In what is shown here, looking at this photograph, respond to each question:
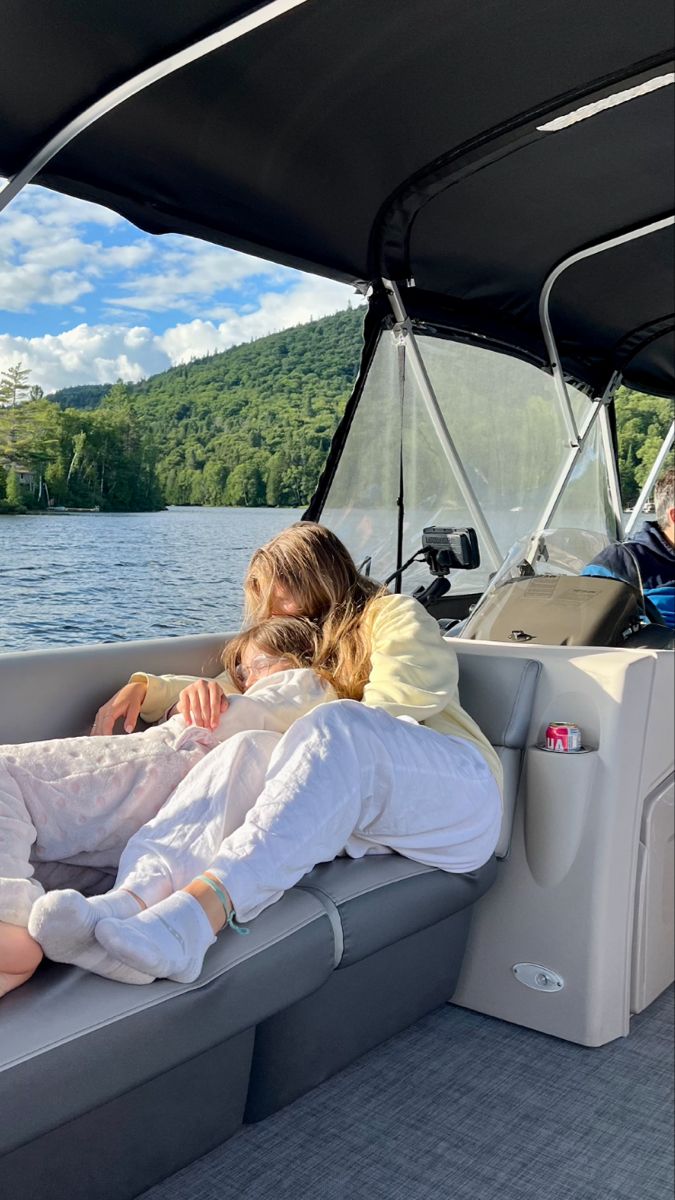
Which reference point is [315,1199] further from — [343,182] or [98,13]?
[343,182]

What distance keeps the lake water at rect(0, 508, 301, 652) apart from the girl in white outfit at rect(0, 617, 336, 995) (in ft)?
2.62

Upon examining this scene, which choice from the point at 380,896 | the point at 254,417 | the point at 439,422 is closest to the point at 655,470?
the point at 439,422

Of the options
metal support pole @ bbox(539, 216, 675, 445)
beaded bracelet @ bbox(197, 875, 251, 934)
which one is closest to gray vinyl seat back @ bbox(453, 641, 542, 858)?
beaded bracelet @ bbox(197, 875, 251, 934)

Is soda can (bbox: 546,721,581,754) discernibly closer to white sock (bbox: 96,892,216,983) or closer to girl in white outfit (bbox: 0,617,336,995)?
girl in white outfit (bbox: 0,617,336,995)

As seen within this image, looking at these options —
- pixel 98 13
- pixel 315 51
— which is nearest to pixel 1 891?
pixel 98 13

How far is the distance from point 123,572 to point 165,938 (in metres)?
2.72

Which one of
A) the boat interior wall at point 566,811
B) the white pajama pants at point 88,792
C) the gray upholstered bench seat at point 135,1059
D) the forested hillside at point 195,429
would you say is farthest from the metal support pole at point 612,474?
the gray upholstered bench seat at point 135,1059

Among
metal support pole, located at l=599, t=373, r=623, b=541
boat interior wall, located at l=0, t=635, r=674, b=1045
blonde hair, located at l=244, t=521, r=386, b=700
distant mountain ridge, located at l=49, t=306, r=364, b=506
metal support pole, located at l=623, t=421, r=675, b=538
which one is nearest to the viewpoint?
boat interior wall, located at l=0, t=635, r=674, b=1045

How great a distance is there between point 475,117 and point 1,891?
2676 mm

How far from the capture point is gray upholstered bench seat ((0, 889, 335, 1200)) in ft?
4.09

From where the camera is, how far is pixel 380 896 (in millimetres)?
1802

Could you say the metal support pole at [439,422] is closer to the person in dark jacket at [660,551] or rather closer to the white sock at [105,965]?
the person in dark jacket at [660,551]

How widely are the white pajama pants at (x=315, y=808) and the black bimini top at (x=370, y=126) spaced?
1635 mm

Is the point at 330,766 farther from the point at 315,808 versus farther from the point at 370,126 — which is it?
the point at 370,126
